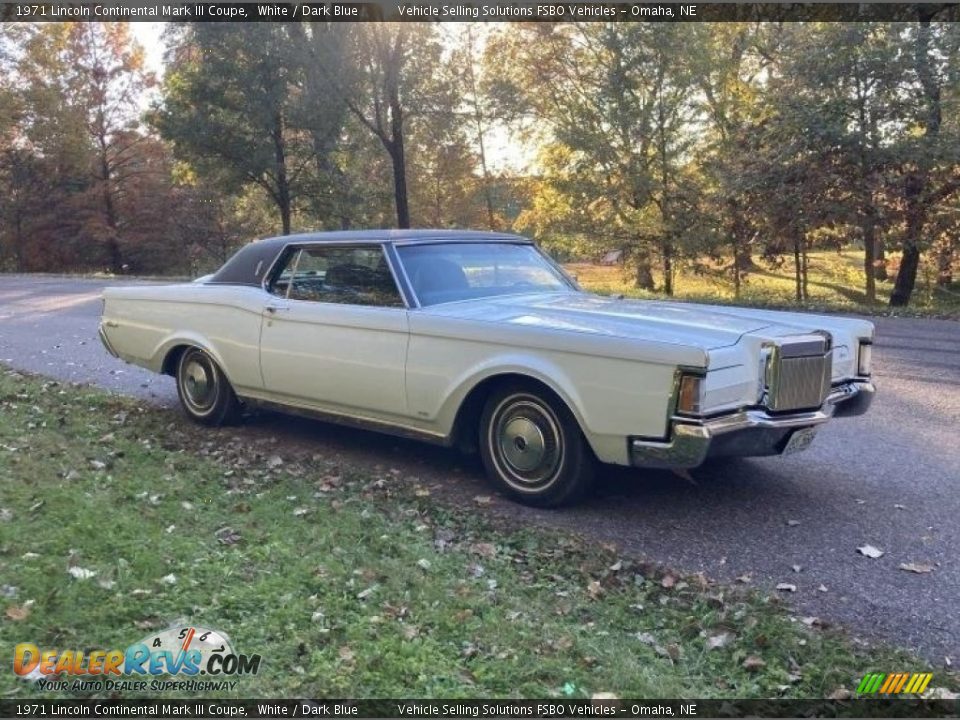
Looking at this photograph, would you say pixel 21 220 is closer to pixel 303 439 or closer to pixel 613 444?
pixel 303 439

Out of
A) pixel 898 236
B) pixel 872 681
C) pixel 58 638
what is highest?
pixel 898 236

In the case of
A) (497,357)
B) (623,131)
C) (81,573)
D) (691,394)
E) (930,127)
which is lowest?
(81,573)

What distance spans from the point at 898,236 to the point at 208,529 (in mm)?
16504

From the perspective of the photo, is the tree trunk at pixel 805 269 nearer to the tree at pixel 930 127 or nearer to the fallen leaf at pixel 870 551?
the tree at pixel 930 127

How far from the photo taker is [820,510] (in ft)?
14.3

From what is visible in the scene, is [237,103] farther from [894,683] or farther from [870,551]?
[894,683]

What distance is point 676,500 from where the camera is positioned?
15.0 ft

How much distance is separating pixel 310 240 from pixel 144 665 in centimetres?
365

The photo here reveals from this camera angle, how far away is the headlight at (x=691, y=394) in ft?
12.6

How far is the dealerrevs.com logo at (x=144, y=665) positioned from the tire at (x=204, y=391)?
11.4 feet

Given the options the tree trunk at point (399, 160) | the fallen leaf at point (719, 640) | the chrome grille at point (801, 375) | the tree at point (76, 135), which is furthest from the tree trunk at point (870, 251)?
the tree at point (76, 135)

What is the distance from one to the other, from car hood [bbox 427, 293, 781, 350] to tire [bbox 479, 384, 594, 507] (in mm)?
433

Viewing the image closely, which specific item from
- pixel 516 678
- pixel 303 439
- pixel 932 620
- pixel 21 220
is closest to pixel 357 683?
pixel 516 678

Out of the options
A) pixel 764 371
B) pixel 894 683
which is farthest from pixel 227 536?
pixel 894 683
